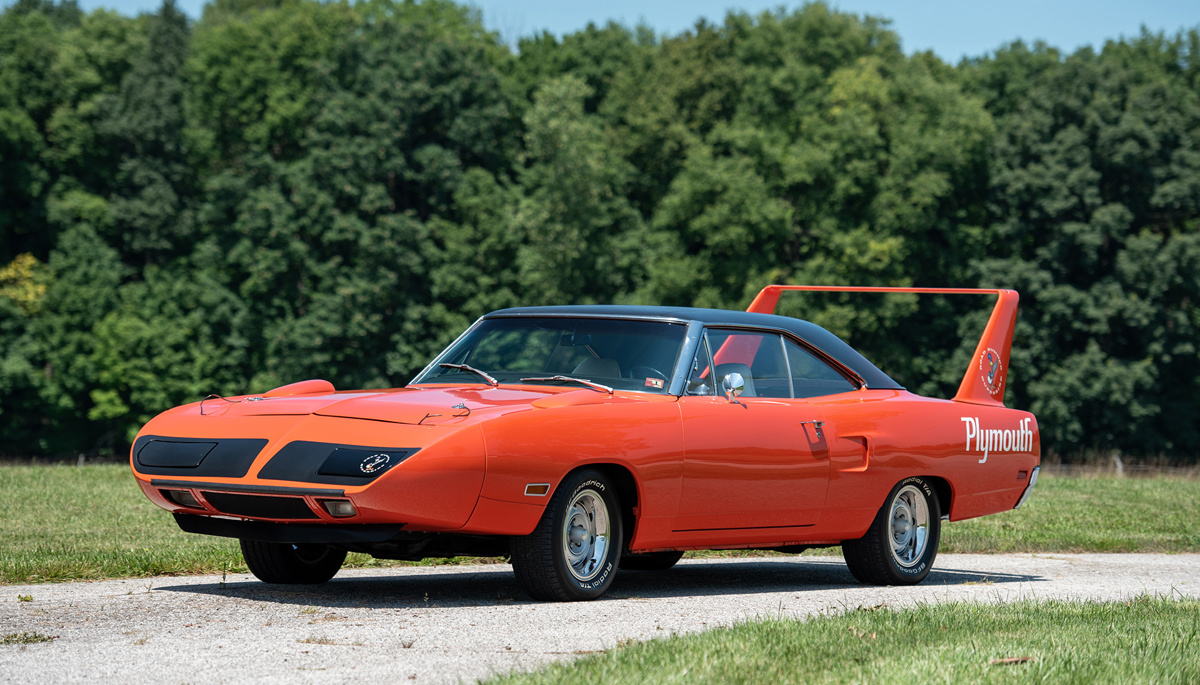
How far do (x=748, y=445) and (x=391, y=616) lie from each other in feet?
8.14

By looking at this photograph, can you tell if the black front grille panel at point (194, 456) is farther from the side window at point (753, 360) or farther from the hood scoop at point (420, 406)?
the side window at point (753, 360)

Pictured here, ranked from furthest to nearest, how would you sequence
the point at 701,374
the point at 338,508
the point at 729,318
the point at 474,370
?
1. the point at 729,318
2. the point at 474,370
3. the point at 701,374
4. the point at 338,508

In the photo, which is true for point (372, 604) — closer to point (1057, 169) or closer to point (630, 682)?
point (630, 682)

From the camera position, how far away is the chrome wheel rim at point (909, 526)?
9.16 meters

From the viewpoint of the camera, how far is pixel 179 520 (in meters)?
7.05

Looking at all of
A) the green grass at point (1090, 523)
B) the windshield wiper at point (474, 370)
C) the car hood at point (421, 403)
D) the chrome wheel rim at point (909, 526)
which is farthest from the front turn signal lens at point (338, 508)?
the green grass at point (1090, 523)

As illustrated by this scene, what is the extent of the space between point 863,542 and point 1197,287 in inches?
1469

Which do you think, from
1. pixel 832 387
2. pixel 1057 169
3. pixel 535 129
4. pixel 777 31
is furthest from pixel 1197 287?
pixel 832 387

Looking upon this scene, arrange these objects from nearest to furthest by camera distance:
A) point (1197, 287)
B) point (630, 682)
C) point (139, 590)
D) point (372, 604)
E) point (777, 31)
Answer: point (630, 682) → point (372, 604) → point (139, 590) → point (1197, 287) → point (777, 31)

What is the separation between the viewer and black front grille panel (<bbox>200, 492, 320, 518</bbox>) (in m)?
6.42

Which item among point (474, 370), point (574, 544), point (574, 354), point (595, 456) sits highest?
point (574, 354)

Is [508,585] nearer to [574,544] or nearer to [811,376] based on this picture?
[574,544]

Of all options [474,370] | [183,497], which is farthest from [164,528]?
[183,497]

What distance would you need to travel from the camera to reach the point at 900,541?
920cm
